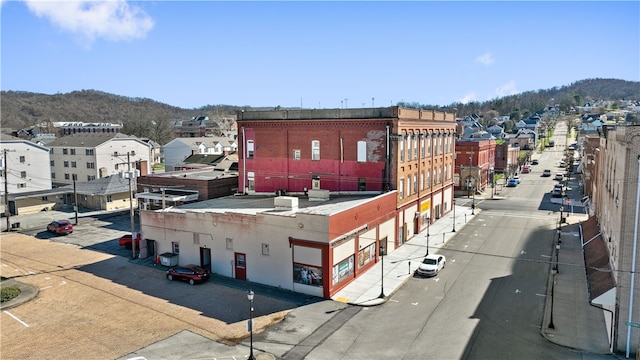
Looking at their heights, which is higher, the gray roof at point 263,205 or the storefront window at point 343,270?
the gray roof at point 263,205

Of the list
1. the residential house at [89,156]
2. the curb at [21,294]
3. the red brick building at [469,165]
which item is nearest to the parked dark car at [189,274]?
the curb at [21,294]

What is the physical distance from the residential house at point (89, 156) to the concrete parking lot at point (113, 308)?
126 feet

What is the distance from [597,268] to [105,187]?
57.2 meters

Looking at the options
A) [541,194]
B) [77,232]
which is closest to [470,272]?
[77,232]

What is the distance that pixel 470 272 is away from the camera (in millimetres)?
32312

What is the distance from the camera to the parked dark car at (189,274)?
3042 cm

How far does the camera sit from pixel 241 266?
31.4 meters

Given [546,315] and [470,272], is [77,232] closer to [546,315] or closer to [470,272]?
[470,272]

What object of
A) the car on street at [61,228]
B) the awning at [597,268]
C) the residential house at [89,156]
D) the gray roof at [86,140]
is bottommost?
the car on street at [61,228]

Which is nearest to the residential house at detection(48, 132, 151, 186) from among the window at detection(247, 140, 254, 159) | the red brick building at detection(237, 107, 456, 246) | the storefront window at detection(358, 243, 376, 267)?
the window at detection(247, 140, 254, 159)

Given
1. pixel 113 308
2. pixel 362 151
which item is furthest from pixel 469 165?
pixel 113 308

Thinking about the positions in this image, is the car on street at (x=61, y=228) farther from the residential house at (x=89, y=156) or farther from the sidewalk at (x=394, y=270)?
the sidewalk at (x=394, y=270)

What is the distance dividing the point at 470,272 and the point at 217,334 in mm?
19244

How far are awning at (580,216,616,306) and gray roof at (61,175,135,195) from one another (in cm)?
5493
